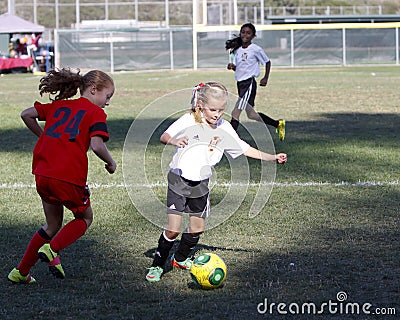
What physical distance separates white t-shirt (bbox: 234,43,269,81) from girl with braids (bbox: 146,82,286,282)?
26.3 feet

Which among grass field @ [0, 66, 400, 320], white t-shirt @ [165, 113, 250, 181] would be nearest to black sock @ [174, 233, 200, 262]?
grass field @ [0, 66, 400, 320]

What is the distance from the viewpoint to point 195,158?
17.6 feet

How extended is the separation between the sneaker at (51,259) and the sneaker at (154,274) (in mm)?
544

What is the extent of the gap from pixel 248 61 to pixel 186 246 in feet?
27.0

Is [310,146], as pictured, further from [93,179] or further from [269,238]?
[269,238]

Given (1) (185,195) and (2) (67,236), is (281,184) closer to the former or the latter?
(1) (185,195)

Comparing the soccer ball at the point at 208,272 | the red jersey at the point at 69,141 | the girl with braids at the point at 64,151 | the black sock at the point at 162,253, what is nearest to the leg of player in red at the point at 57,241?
the girl with braids at the point at 64,151

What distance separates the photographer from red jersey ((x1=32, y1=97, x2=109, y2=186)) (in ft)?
16.5

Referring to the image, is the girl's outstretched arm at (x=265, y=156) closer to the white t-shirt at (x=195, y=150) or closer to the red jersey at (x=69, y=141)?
the white t-shirt at (x=195, y=150)

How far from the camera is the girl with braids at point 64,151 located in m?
5.04

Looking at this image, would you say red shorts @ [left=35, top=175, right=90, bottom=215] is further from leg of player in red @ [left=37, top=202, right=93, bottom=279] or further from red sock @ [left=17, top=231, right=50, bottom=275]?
red sock @ [left=17, top=231, right=50, bottom=275]

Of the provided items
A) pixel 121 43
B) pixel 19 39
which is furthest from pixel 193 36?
pixel 19 39

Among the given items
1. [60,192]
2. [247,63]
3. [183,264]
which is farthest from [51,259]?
[247,63]

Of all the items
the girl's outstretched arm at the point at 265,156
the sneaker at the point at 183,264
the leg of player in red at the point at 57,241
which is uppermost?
the girl's outstretched arm at the point at 265,156
